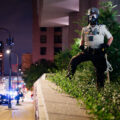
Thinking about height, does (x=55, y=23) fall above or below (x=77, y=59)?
above

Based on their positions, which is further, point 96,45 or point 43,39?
point 43,39

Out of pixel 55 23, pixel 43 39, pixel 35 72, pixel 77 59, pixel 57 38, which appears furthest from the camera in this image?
pixel 57 38

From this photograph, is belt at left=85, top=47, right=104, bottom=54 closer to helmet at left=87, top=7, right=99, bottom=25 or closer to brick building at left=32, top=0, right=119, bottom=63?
helmet at left=87, top=7, right=99, bottom=25

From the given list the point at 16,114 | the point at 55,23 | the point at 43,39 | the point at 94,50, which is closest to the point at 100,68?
the point at 94,50

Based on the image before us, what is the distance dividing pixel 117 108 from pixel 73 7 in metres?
30.1

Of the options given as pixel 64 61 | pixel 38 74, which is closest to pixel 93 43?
pixel 64 61

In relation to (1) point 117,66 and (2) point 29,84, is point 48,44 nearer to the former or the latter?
(2) point 29,84

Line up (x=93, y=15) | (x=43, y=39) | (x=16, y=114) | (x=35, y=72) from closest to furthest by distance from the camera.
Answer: (x=93, y=15) → (x=16, y=114) → (x=35, y=72) → (x=43, y=39)

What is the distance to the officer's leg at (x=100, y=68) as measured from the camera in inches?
298

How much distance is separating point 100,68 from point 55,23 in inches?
1528

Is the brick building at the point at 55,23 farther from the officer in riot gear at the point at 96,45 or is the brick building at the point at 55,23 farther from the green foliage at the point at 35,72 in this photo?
the officer in riot gear at the point at 96,45

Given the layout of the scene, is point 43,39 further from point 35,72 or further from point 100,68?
point 100,68

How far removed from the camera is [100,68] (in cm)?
764

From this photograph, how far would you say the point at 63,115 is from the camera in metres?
4.61
